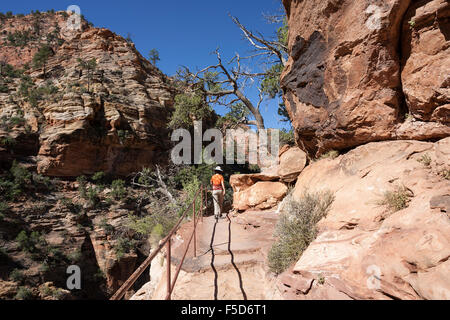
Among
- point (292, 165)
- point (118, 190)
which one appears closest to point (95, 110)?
point (118, 190)

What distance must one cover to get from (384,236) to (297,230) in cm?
141

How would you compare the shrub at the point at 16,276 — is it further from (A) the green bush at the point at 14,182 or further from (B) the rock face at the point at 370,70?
(B) the rock face at the point at 370,70

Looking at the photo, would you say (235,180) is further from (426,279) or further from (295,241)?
(426,279)

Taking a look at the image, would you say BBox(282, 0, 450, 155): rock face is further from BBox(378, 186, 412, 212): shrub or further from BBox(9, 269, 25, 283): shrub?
BBox(9, 269, 25, 283): shrub

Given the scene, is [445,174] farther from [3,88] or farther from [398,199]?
[3,88]

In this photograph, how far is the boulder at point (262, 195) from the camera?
791cm

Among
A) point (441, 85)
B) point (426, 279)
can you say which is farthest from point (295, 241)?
point (441, 85)

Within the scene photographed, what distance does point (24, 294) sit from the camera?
14.5 m

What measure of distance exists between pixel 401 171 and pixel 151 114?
25285mm

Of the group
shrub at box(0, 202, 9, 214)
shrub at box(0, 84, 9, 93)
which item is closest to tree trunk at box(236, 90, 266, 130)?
shrub at box(0, 202, 9, 214)

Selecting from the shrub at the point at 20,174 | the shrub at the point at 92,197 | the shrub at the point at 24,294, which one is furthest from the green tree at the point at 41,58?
the shrub at the point at 24,294

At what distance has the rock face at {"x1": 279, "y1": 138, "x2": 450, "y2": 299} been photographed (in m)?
2.33

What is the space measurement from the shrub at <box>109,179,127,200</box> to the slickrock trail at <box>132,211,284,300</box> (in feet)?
58.6

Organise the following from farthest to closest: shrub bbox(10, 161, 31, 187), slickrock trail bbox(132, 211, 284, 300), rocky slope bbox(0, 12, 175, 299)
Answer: shrub bbox(10, 161, 31, 187), rocky slope bbox(0, 12, 175, 299), slickrock trail bbox(132, 211, 284, 300)
